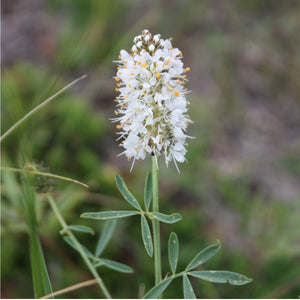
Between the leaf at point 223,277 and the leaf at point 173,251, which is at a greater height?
the leaf at point 173,251

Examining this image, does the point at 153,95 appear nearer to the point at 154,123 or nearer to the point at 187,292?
the point at 154,123

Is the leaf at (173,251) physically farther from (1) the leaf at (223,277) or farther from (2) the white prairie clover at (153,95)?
(2) the white prairie clover at (153,95)

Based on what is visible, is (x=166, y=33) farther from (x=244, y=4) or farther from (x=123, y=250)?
(x=123, y=250)

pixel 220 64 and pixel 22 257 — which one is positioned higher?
pixel 220 64

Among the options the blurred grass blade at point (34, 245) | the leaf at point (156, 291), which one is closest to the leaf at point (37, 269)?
the blurred grass blade at point (34, 245)

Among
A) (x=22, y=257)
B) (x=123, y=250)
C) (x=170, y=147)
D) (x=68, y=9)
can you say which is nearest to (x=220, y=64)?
(x=68, y=9)

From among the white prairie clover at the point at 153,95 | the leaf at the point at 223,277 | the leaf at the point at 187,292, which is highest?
the white prairie clover at the point at 153,95

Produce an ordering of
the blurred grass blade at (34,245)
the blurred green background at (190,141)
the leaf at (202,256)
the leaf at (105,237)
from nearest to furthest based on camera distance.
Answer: the blurred grass blade at (34,245), the leaf at (202,256), the leaf at (105,237), the blurred green background at (190,141)
